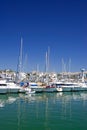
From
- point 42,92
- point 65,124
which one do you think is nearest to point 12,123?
point 65,124

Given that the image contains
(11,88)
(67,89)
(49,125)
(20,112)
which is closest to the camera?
(49,125)

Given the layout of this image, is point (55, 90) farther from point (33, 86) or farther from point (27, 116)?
point (27, 116)

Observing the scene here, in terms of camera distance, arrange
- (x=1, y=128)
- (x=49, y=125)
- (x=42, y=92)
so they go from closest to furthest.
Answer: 1. (x=1, y=128)
2. (x=49, y=125)
3. (x=42, y=92)

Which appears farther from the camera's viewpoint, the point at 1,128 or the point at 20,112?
the point at 20,112

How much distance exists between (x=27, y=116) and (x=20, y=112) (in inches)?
134

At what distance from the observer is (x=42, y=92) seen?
3039 inches

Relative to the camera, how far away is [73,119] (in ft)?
106

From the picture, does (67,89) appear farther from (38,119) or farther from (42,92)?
(38,119)

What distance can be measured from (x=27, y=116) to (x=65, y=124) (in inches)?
255

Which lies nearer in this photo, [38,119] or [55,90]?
[38,119]

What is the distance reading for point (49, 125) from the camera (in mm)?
28672

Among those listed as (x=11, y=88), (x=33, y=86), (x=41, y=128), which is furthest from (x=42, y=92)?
(x=41, y=128)

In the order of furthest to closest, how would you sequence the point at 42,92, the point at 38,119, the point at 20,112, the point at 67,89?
1. the point at 67,89
2. the point at 42,92
3. the point at 20,112
4. the point at 38,119

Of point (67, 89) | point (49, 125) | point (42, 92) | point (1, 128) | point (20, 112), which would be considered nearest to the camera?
point (1, 128)
